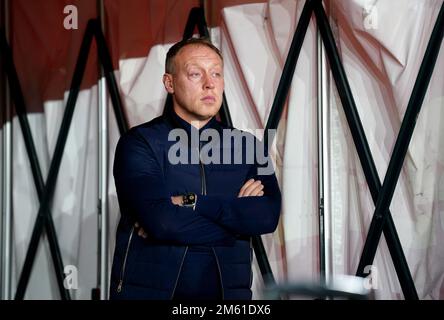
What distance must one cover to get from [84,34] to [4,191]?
0.90 meters

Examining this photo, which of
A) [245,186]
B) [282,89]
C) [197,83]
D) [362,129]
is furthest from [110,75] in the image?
[245,186]

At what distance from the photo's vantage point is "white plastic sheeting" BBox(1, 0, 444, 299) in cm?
287

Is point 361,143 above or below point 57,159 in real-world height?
below

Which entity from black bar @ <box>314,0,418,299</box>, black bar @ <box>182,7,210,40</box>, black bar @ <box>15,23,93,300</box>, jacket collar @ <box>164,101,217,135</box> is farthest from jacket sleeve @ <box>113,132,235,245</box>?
black bar @ <box>15,23,93,300</box>

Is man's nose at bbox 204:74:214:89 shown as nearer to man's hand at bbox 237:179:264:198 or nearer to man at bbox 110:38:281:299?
man at bbox 110:38:281:299

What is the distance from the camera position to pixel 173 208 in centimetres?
221

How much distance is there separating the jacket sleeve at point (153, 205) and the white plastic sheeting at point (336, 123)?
774 millimetres

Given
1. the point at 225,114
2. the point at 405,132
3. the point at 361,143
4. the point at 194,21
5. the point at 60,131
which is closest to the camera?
the point at 405,132


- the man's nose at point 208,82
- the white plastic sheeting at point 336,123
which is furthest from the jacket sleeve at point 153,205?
the white plastic sheeting at point 336,123

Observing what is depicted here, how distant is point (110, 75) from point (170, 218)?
5.27 ft

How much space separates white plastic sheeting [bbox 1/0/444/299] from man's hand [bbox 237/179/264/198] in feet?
2.18

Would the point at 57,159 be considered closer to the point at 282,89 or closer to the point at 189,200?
the point at 282,89

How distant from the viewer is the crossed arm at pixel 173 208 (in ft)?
7.20
